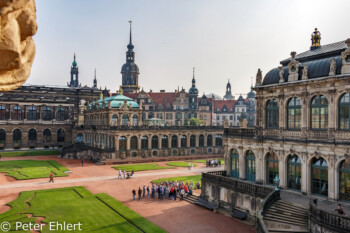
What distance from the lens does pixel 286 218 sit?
25.4 meters

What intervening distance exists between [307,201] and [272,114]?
10.1 metres

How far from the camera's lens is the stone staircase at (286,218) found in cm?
2453

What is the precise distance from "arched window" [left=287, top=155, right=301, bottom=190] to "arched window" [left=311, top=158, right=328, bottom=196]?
1.56 m

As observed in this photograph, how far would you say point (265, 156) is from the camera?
111ft

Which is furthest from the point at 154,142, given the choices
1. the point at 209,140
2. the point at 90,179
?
the point at 90,179

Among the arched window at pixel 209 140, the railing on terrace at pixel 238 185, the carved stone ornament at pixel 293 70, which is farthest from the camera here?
the arched window at pixel 209 140

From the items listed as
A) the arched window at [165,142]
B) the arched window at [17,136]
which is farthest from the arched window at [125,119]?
the arched window at [17,136]

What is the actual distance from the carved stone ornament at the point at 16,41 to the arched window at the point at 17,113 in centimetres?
9146

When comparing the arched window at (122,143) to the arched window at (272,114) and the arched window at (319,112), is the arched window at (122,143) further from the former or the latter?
the arched window at (319,112)

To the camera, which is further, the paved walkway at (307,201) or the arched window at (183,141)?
the arched window at (183,141)

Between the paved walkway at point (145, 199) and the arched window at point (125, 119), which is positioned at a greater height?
the arched window at point (125, 119)

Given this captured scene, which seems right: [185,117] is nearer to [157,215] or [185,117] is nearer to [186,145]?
[186,145]

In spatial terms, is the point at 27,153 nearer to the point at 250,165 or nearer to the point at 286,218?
the point at 250,165

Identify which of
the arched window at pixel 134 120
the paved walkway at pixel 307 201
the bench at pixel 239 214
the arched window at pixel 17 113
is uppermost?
the arched window at pixel 17 113
